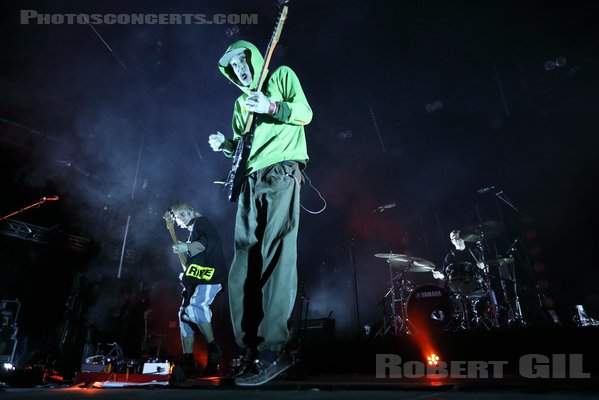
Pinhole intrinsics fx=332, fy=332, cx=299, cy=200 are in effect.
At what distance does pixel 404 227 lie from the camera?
9.59 m

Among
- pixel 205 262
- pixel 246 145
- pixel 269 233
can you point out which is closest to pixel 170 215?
pixel 205 262

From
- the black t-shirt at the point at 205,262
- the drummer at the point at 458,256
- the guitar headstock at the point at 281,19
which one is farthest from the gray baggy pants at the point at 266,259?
the drummer at the point at 458,256

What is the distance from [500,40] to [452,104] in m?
1.69

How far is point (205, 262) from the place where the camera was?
4.19m

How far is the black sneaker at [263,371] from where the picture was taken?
156 cm

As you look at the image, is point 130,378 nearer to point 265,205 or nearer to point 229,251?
point 265,205

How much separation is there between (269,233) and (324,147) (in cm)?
789

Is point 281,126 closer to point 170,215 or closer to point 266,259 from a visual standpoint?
point 266,259

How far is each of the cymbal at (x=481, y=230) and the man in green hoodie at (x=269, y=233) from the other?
517 centimetres

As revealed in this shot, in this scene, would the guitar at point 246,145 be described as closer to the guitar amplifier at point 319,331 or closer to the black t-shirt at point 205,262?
the black t-shirt at point 205,262

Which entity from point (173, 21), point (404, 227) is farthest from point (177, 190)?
point (404, 227)

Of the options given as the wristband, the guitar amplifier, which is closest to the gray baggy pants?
the wristband

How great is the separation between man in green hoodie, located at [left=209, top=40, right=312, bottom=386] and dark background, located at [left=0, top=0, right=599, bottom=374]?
5711 millimetres

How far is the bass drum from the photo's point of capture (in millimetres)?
5688
